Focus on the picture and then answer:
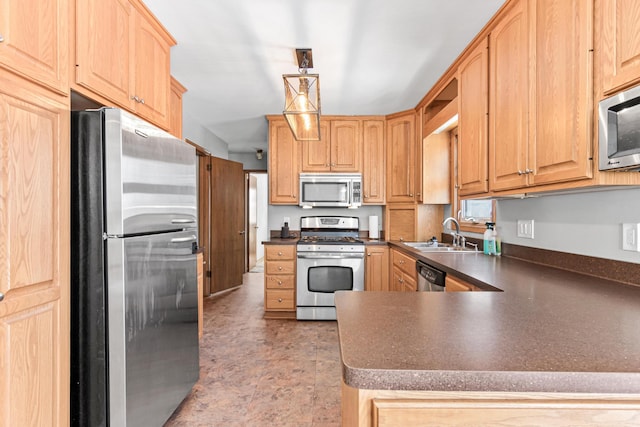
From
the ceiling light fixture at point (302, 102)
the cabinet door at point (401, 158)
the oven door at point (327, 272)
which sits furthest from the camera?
the cabinet door at point (401, 158)

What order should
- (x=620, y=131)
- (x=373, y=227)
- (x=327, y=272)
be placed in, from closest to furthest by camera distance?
1. (x=620, y=131)
2. (x=327, y=272)
3. (x=373, y=227)

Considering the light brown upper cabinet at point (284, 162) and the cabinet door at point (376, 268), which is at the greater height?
the light brown upper cabinet at point (284, 162)

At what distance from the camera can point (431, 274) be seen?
2.13 m

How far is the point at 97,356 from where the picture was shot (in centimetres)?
136

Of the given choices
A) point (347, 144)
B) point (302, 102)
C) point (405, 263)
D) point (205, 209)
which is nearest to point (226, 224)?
point (205, 209)

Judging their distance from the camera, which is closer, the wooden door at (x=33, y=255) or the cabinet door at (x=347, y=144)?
the wooden door at (x=33, y=255)

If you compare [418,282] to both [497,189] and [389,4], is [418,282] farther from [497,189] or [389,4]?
[389,4]

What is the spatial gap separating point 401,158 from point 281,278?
196 centimetres

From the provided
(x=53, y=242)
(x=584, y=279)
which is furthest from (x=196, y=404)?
(x=584, y=279)

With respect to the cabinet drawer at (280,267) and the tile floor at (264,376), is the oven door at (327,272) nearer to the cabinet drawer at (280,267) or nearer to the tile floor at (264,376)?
the cabinet drawer at (280,267)

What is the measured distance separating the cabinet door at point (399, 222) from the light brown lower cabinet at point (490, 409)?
328 centimetres

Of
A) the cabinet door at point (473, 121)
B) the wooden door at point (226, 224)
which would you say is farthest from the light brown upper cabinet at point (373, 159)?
the wooden door at point (226, 224)

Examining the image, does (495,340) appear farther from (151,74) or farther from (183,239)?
(151,74)

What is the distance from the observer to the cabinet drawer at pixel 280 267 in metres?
3.54
